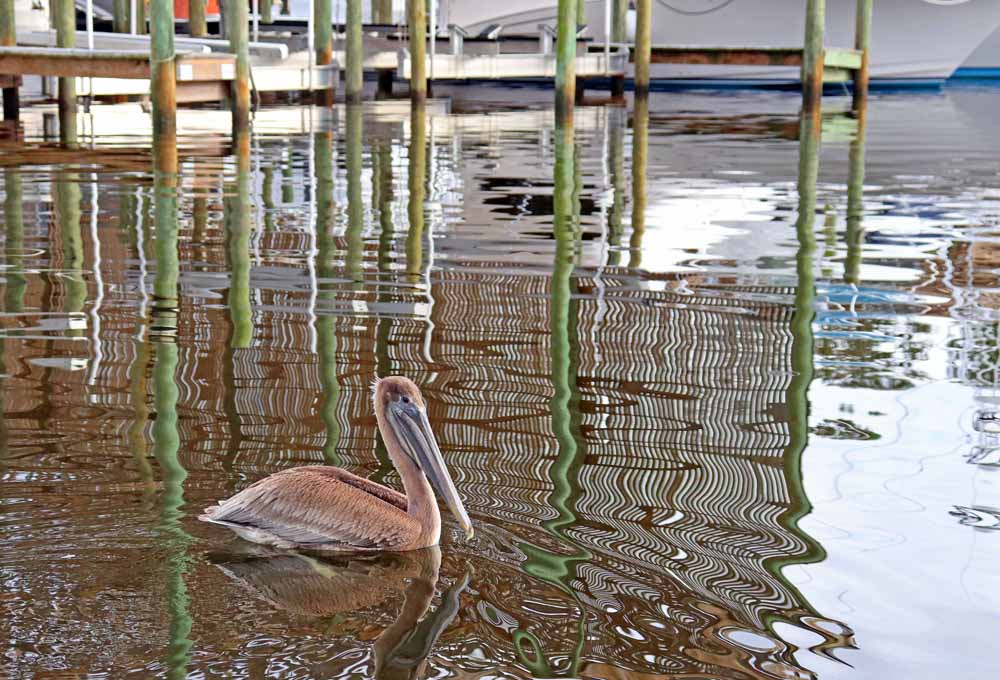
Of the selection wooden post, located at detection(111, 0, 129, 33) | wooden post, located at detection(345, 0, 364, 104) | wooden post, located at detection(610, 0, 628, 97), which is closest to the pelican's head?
wooden post, located at detection(345, 0, 364, 104)

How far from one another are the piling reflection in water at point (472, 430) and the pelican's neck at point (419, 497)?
0.10 metres

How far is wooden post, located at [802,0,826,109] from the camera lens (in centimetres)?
2102

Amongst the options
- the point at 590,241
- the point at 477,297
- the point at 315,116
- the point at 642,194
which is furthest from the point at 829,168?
the point at 315,116

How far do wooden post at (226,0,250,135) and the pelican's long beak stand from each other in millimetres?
12889

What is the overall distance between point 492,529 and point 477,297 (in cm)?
346

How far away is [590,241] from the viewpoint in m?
9.48

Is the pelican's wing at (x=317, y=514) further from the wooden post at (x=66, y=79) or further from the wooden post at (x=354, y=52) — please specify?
the wooden post at (x=354, y=52)

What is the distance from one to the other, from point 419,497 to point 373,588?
323 mm

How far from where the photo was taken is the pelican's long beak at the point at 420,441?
13.4 feet

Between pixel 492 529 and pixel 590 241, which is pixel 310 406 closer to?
pixel 492 529

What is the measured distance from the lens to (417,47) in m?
21.0

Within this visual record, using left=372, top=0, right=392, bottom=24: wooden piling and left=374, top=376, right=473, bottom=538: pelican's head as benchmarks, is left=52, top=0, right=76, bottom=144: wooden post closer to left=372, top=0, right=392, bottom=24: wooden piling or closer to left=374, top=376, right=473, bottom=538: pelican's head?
left=372, top=0, right=392, bottom=24: wooden piling

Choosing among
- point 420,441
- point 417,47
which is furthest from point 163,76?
point 420,441

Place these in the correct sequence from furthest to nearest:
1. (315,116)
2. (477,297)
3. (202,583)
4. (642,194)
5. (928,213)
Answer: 1. (315,116)
2. (642,194)
3. (928,213)
4. (477,297)
5. (202,583)
